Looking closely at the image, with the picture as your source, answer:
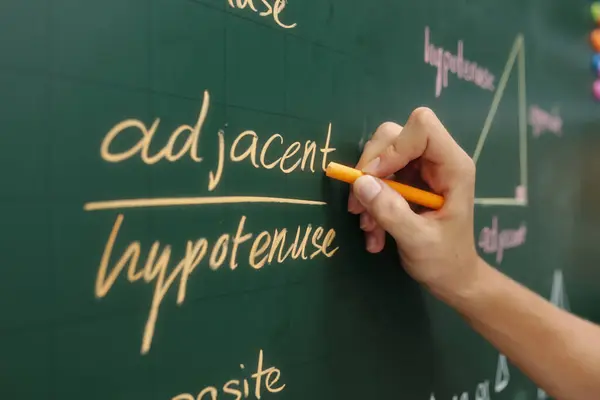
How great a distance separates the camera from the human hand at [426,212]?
46 cm

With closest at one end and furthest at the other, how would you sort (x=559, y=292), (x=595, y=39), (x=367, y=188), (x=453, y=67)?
(x=367, y=188) → (x=453, y=67) → (x=559, y=292) → (x=595, y=39)

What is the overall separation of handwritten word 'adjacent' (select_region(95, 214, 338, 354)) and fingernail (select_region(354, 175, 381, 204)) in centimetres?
5

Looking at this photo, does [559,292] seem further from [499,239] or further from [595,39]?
[595,39]

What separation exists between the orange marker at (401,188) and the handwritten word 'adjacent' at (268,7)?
129 mm

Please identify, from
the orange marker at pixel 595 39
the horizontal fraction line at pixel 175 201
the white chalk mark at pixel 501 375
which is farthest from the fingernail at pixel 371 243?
the orange marker at pixel 595 39

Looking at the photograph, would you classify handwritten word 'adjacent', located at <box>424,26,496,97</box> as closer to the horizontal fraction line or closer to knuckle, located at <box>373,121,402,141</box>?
knuckle, located at <box>373,121,402,141</box>

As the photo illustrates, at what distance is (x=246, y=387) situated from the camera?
0.41 m

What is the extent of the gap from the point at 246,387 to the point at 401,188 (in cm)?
23

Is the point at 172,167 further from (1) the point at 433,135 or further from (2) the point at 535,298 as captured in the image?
(2) the point at 535,298

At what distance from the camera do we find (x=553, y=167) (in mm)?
864

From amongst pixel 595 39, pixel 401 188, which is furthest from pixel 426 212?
pixel 595 39

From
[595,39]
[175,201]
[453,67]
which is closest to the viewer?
[175,201]

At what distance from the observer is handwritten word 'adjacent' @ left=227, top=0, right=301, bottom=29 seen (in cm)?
39

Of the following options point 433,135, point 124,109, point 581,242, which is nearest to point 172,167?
point 124,109
